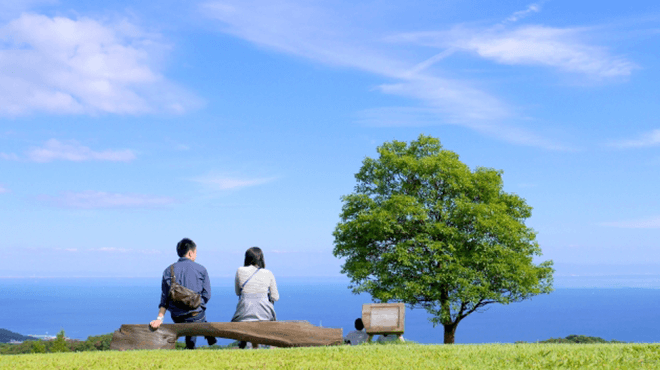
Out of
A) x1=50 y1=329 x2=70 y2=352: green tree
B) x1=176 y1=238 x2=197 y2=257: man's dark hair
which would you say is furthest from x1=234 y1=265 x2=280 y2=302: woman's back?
x1=50 y1=329 x2=70 y2=352: green tree

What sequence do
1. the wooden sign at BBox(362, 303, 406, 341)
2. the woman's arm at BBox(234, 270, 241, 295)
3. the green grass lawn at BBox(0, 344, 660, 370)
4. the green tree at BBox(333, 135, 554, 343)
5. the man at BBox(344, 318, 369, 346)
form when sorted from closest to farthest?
the green grass lawn at BBox(0, 344, 660, 370), the woman's arm at BBox(234, 270, 241, 295), the wooden sign at BBox(362, 303, 406, 341), the man at BBox(344, 318, 369, 346), the green tree at BBox(333, 135, 554, 343)

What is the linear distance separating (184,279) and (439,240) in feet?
55.0

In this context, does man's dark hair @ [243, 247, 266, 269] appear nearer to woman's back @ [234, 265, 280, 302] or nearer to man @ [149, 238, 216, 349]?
woman's back @ [234, 265, 280, 302]

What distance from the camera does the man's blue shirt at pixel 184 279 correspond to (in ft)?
A: 35.2

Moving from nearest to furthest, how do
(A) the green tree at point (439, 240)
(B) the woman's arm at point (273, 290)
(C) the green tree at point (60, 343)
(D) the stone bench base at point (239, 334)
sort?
Answer: (D) the stone bench base at point (239, 334) → (B) the woman's arm at point (273, 290) → (A) the green tree at point (439, 240) → (C) the green tree at point (60, 343)

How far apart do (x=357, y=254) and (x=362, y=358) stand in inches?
676

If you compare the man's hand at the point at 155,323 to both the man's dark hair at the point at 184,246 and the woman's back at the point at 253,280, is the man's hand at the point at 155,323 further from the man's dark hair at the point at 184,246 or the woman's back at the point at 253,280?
the woman's back at the point at 253,280

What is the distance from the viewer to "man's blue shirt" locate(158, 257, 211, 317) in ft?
35.2

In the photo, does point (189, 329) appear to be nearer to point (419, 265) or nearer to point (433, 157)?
point (419, 265)

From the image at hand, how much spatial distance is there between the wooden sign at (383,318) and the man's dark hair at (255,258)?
3901 mm

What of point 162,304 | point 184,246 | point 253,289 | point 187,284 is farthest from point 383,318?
point 162,304

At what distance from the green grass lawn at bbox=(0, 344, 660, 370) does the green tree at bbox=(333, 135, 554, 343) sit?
46.2 ft

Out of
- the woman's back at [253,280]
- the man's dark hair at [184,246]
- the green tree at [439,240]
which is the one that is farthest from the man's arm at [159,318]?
the green tree at [439,240]

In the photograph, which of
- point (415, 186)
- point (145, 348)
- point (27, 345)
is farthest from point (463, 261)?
point (27, 345)
